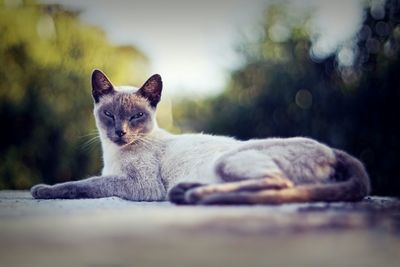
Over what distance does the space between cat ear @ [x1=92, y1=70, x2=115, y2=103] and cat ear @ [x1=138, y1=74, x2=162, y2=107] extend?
5.3 inches

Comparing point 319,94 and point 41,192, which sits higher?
point 319,94

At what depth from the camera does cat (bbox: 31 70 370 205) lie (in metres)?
1.96

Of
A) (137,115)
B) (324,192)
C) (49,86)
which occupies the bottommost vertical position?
(324,192)

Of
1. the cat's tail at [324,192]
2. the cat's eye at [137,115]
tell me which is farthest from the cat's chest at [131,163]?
the cat's tail at [324,192]

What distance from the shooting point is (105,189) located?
2232 millimetres

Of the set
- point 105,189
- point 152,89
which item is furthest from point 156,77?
point 105,189

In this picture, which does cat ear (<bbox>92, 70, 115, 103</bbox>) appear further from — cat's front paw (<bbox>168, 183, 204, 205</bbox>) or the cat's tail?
the cat's tail

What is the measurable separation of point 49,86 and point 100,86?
0.49m

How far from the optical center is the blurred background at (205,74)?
8.60ft

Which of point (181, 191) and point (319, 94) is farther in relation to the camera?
point (319, 94)

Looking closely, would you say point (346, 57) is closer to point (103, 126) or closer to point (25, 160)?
point (103, 126)

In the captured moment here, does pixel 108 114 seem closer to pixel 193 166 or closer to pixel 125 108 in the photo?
pixel 125 108

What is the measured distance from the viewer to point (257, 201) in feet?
6.32

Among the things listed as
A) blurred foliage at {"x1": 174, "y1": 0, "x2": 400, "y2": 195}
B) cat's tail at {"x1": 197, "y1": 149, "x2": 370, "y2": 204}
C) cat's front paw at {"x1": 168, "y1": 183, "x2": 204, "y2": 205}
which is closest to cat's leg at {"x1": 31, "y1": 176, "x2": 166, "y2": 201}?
cat's front paw at {"x1": 168, "y1": 183, "x2": 204, "y2": 205}
